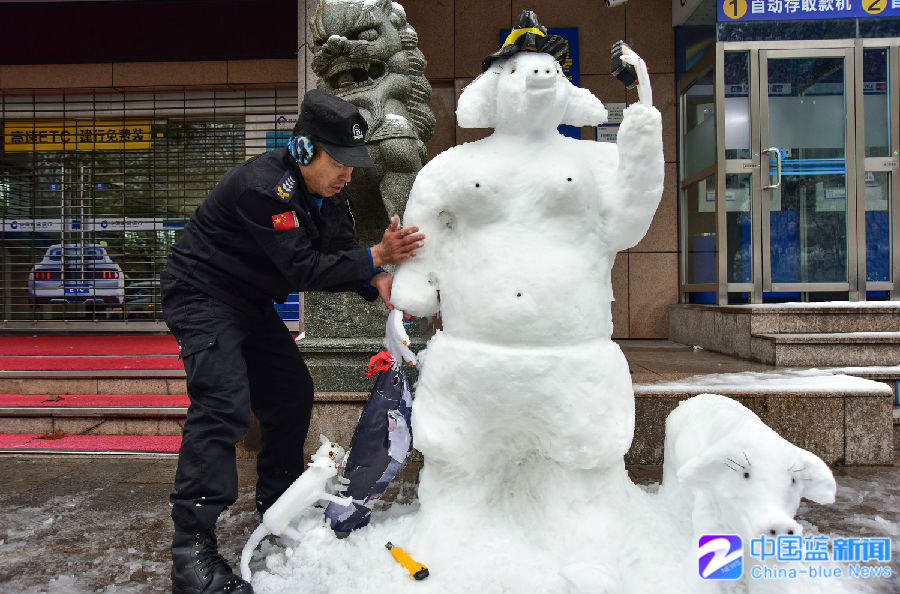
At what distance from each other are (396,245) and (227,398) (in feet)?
2.58

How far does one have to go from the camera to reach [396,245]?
2154mm

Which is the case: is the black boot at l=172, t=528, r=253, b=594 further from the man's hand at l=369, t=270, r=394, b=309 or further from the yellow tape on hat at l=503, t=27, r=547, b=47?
the yellow tape on hat at l=503, t=27, r=547, b=47

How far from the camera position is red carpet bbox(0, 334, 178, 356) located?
5941 mm

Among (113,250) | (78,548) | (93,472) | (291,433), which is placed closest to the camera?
(78,548)

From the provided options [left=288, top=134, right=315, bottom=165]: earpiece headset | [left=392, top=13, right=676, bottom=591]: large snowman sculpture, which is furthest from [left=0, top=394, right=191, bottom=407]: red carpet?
[left=392, top=13, right=676, bottom=591]: large snowman sculpture

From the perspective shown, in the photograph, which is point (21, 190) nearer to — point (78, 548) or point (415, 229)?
point (78, 548)

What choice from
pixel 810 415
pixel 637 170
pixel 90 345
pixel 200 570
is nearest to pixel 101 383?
pixel 90 345

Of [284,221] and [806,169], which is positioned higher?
[806,169]

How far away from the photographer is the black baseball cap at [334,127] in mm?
2135

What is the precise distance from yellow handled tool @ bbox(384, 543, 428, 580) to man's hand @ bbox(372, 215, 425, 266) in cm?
100

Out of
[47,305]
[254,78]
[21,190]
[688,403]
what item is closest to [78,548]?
[688,403]

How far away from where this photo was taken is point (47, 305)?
762 cm

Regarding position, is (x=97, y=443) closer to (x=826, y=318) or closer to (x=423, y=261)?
(x=423, y=261)

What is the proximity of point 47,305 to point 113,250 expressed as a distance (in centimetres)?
114
